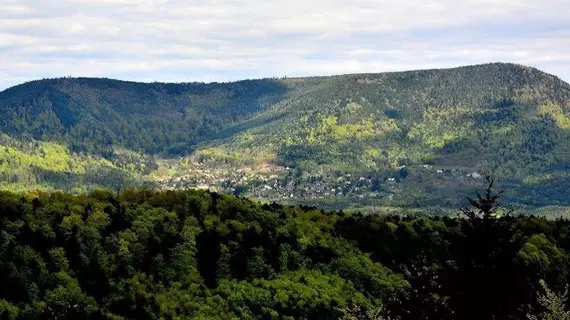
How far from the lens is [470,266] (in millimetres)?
35625

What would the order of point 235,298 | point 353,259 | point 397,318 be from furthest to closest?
1. point 353,259
2. point 235,298
3. point 397,318

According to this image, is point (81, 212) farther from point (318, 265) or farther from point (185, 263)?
point (318, 265)

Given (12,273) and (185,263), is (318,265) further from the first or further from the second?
(12,273)

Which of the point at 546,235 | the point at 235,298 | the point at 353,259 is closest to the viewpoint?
the point at 235,298

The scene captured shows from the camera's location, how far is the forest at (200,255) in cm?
10244

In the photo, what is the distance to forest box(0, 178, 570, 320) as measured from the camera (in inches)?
4033

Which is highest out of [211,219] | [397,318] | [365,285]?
[397,318]

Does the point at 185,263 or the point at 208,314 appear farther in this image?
the point at 185,263

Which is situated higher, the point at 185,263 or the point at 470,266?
the point at 470,266

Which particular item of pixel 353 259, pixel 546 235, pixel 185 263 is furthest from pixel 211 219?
pixel 546 235

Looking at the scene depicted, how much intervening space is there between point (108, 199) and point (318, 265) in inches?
1350

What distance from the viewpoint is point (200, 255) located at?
116625 mm

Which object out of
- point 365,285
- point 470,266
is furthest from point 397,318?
point 365,285

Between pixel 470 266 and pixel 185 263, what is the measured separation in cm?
8104
